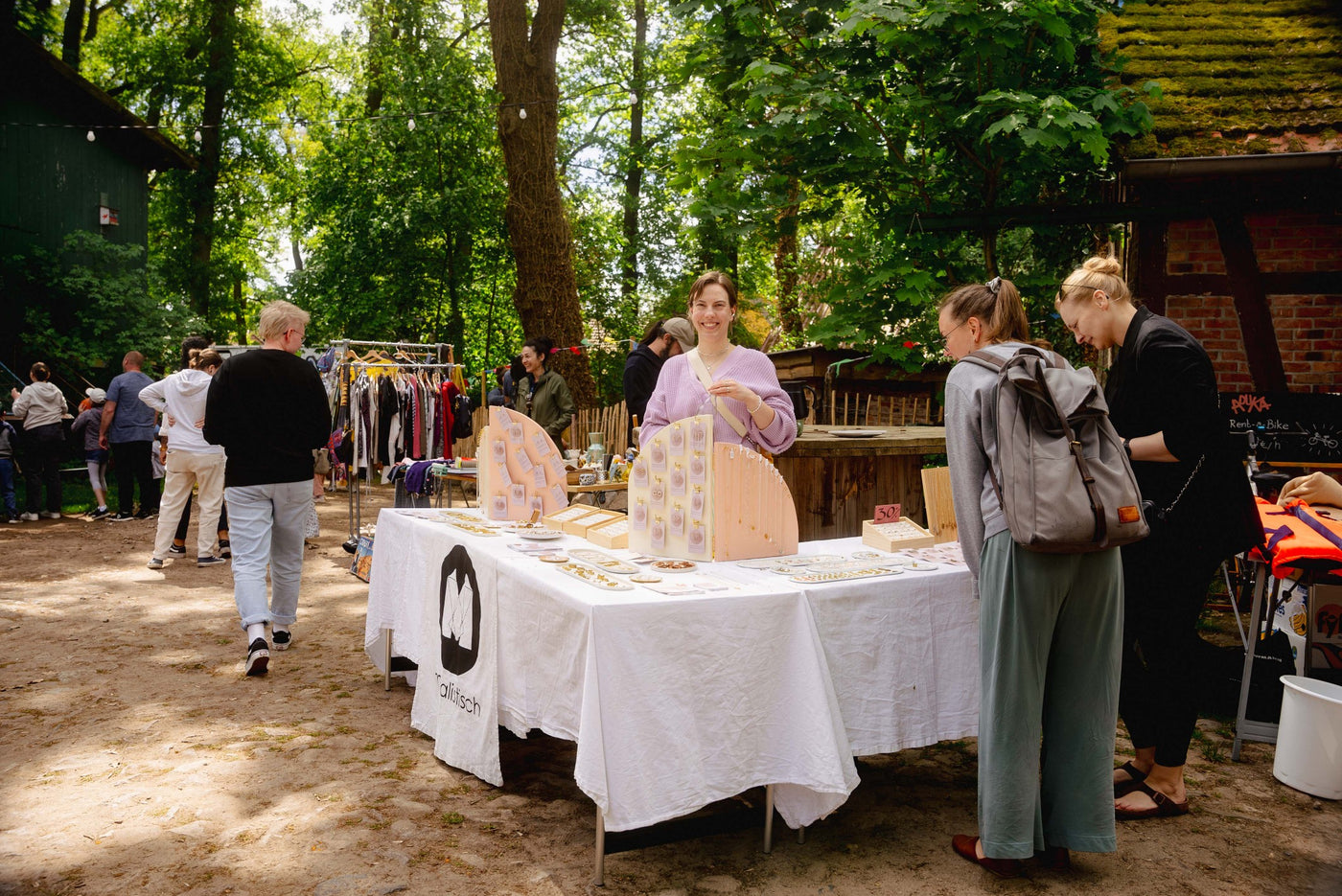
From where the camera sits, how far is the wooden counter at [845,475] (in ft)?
17.4

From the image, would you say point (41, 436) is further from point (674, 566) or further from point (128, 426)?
point (674, 566)

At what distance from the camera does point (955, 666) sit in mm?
3033

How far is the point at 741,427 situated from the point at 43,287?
16.1m

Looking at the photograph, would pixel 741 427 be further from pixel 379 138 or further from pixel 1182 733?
pixel 379 138

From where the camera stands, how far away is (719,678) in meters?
2.63

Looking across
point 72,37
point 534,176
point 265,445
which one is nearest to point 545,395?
point 265,445

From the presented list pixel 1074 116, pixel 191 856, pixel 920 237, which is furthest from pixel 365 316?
pixel 191 856

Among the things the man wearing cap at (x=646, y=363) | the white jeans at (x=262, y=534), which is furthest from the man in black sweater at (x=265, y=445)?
the man wearing cap at (x=646, y=363)

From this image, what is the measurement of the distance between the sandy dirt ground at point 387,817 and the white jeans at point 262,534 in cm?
45

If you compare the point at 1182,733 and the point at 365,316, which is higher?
the point at 365,316

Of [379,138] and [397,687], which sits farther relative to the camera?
[379,138]

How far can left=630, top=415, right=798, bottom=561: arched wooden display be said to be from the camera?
3104mm

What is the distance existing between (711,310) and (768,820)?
5.96 ft

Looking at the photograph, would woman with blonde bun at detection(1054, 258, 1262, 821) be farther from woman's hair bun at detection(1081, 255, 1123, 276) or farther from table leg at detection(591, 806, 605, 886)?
table leg at detection(591, 806, 605, 886)
